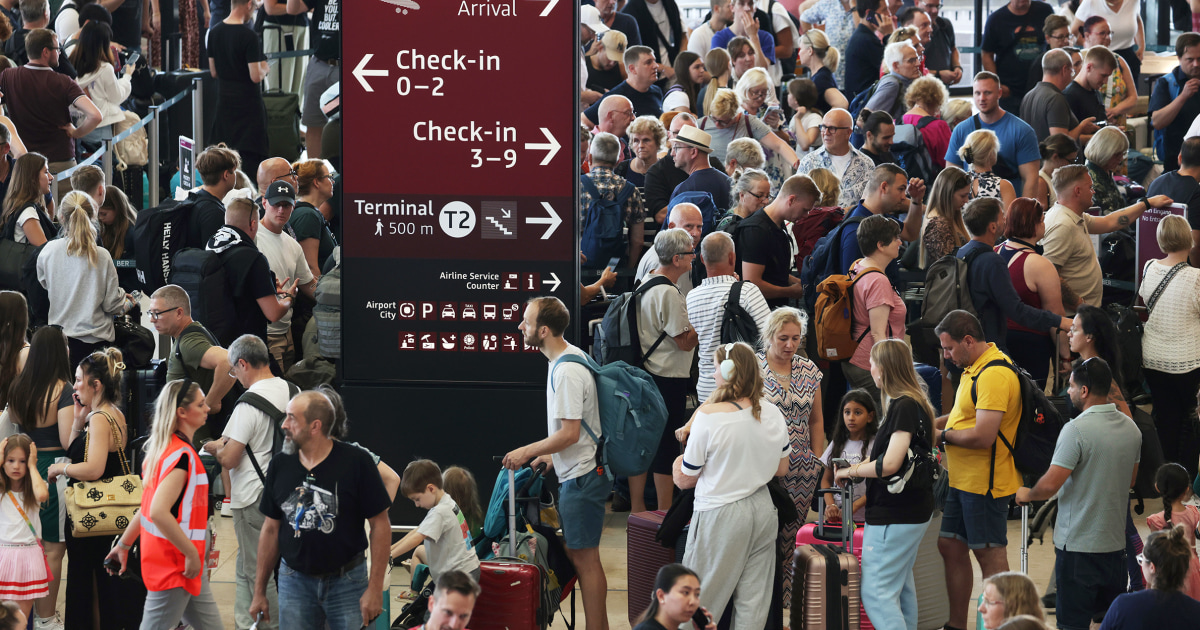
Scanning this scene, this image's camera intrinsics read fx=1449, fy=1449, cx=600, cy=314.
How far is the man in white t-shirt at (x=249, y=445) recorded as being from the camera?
6.99 m

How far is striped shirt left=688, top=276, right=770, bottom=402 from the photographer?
8117 millimetres

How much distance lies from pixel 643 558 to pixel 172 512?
92.3 inches

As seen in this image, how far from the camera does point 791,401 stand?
7516 mm

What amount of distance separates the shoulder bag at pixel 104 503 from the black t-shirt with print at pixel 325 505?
1286mm

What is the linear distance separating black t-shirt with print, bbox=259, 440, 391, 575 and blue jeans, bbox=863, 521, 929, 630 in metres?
2.37

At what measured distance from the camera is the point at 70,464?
23.2 ft

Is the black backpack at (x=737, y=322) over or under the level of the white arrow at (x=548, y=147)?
under

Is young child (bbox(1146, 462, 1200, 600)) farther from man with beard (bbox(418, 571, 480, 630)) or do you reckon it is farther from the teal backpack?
man with beard (bbox(418, 571, 480, 630))

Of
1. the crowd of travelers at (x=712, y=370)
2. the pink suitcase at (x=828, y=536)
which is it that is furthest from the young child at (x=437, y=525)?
the pink suitcase at (x=828, y=536)

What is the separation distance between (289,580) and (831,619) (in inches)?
97.0

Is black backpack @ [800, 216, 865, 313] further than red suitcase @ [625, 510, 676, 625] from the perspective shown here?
Yes

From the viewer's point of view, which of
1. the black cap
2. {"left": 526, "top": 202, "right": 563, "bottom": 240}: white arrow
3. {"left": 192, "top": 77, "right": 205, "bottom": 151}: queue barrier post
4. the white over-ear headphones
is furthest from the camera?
{"left": 192, "top": 77, "right": 205, "bottom": 151}: queue barrier post

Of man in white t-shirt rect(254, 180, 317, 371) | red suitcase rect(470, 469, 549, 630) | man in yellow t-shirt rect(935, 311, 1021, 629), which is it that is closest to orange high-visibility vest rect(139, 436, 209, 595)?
→ red suitcase rect(470, 469, 549, 630)

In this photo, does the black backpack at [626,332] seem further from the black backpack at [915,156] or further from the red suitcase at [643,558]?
the black backpack at [915,156]
